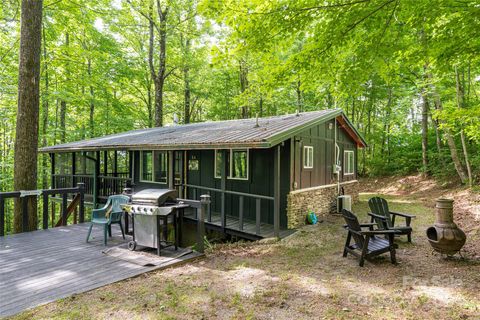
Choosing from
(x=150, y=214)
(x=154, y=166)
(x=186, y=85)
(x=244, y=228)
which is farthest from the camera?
(x=186, y=85)

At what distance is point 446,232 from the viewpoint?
4570mm

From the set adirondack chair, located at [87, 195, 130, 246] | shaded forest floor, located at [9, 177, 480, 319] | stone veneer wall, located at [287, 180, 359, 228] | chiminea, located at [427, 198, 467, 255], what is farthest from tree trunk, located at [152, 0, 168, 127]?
chiminea, located at [427, 198, 467, 255]

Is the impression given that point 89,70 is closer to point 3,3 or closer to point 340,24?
point 3,3

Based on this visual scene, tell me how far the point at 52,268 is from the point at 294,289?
377cm

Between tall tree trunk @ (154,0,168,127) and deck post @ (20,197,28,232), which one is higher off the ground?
tall tree trunk @ (154,0,168,127)

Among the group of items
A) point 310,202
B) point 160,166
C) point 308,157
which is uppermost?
point 308,157

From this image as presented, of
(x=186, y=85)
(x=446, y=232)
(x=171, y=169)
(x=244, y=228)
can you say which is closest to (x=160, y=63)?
(x=186, y=85)

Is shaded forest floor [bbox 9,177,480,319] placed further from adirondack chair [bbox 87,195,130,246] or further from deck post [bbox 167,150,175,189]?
deck post [bbox 167,150,175,189]

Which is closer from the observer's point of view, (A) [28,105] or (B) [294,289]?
(B) [294,289]

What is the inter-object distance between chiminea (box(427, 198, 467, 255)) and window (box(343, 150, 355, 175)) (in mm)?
6564

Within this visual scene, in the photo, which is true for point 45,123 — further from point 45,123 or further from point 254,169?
point 254,169

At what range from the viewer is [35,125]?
22.1 ft

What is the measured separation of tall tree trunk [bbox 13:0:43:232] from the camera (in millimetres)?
6496

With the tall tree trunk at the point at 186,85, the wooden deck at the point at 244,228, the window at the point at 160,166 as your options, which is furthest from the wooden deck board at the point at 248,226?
the tall tree trunk at the point at 186,85
